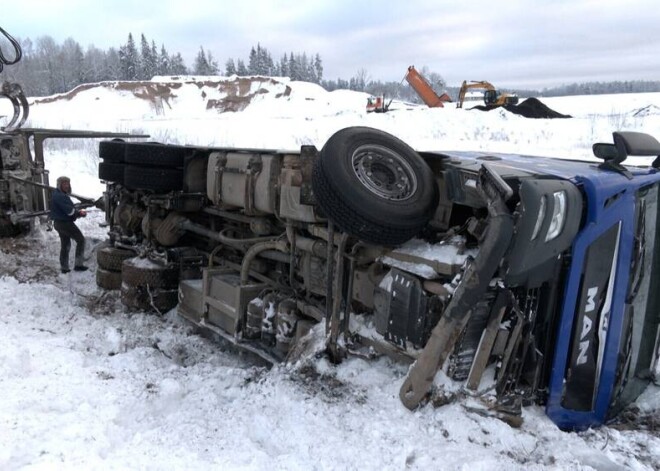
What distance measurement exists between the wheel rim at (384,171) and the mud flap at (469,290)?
2.35 ft

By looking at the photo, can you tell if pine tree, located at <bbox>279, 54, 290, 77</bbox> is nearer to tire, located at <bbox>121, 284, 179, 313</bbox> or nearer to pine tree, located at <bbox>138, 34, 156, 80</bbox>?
pine tree, located at <bbox>138, 34, 156, 80</bbox>

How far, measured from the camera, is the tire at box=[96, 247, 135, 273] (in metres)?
6.05

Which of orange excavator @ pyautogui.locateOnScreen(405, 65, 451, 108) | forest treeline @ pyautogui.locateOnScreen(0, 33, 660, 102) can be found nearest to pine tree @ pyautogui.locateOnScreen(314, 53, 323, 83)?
forest treeline @ pyautogui.locateOnScreen(0, 33, 660, 102)

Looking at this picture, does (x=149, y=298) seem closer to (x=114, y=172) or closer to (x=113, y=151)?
(x=114, y=172)

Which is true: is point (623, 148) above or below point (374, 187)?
above

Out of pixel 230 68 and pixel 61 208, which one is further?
pixel 230 68

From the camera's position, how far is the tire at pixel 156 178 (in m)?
5.30

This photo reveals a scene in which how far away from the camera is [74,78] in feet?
288

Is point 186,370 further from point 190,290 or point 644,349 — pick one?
point 644,349

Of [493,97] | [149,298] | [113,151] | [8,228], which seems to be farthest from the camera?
[493,97]

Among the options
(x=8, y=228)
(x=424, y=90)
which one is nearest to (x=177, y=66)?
(x=424, y=90)

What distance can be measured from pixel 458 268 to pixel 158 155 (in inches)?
133

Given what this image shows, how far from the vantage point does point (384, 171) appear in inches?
138

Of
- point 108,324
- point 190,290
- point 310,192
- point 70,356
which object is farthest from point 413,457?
point 108,324
